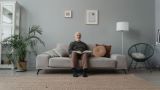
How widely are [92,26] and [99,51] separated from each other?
992mm

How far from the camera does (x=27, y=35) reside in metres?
6.21

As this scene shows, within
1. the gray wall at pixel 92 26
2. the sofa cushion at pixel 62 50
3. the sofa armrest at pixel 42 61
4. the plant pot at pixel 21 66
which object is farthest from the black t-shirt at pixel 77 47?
the plant pot at pixel 21 66

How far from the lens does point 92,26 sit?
6.30m

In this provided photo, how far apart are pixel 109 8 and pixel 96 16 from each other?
1.34 feet

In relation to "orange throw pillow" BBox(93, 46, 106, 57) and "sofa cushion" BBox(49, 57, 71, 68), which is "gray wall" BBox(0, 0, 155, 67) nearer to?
"orange throw pillow" BBox(93, 46, 106, 57)

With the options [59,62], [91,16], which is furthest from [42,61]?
[91,16]

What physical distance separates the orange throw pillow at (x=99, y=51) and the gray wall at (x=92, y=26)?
721 millimetres

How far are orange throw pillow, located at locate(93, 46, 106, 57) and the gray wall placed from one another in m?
0.72

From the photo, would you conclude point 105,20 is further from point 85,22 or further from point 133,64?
point 133,64

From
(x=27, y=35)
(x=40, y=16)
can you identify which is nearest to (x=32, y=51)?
(x=27, y=35)

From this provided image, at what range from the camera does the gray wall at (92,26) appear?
6242 millimetres

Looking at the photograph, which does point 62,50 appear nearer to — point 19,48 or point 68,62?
point 68,62

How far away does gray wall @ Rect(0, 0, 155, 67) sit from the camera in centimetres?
624

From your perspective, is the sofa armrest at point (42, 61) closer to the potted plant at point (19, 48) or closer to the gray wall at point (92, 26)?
the potted plant at point (19, 48)
